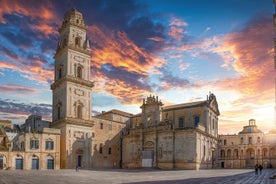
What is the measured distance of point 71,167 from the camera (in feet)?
172

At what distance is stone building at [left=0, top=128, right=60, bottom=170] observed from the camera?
47.0 meters

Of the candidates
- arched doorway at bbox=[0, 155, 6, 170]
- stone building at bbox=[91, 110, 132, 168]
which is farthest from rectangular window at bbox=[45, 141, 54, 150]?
stone building at bbox=[91, 110, 132, 168]

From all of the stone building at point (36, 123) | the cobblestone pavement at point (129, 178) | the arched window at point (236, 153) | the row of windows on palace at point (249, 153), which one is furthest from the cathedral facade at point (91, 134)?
the row of windows on palace at point (249, 153)

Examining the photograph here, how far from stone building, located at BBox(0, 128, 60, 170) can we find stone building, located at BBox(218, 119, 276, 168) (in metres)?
55.4

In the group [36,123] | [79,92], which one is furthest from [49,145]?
[79,92]

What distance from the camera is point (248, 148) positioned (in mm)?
95812

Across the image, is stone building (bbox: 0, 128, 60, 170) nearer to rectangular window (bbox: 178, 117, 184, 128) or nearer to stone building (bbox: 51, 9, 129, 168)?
stone building (bbox: 51, 9, 129, 168)

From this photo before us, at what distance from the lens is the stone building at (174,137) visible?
53688 millimetres

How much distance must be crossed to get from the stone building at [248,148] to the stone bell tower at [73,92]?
166ft

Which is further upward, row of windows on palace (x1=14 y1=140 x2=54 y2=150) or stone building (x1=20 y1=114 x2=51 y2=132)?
stone building (x1=20 y1=114 x2=51 y2=132)

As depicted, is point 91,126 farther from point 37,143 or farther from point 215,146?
point 215,146

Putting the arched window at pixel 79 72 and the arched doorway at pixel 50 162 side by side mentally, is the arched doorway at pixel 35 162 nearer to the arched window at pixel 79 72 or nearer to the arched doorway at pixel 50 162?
the arched doorway at pixel 50 162

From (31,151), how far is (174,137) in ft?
76.7

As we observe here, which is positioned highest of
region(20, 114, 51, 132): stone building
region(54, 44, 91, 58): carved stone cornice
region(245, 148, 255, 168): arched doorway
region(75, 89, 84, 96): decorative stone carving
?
region(54, 44, 91, 58): carved stone cornice
